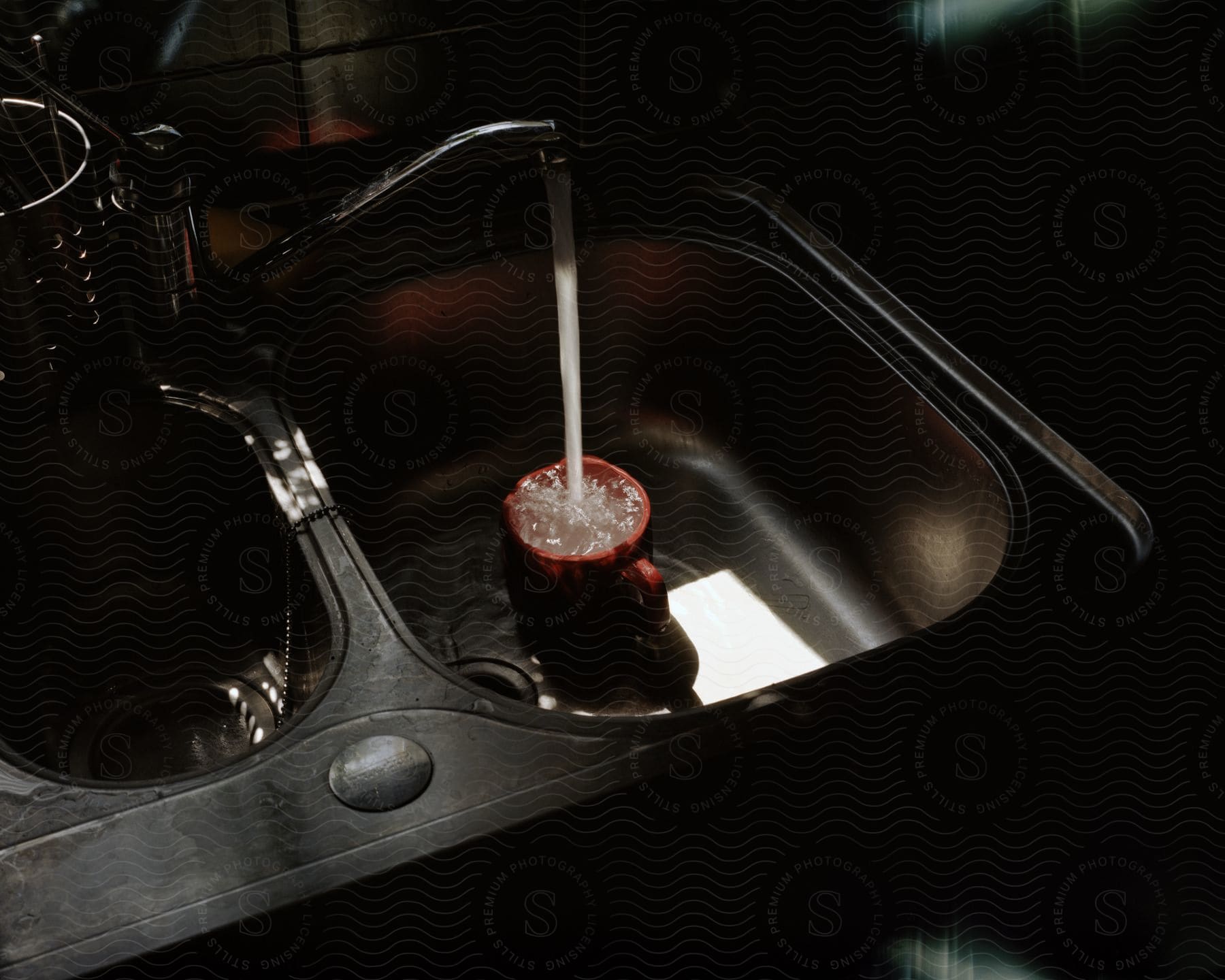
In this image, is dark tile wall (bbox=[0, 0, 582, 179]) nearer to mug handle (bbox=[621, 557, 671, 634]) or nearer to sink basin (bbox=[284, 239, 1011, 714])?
sink basin (bbox=[284, 239, 1011, 714])

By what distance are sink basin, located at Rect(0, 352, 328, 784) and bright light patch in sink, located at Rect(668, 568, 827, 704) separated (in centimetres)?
32

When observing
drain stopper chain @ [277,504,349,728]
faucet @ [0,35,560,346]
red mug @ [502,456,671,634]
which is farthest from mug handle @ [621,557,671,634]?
faucet @ [0,35,560,346]

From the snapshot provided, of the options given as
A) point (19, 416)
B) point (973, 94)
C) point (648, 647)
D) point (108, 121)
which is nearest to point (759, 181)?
point (973, 94)

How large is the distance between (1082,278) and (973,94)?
209 mm

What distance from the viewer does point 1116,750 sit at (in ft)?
2.25

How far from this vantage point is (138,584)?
0.82m

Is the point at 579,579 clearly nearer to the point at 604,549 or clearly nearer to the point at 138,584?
the point at 604,549

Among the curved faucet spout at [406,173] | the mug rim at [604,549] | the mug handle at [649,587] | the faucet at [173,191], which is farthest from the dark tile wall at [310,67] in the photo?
the mug handle at [649,587]

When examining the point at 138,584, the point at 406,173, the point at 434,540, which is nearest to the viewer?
the point at 406,173

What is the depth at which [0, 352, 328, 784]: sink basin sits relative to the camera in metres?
0.76

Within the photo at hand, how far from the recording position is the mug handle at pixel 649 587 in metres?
0.86

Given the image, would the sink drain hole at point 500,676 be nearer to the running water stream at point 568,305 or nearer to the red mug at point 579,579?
the red mug at point 579,579

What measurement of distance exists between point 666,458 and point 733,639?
0.69 ft

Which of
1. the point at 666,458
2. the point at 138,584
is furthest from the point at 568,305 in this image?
the point at 138,584
